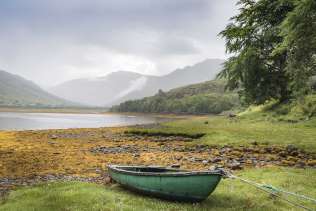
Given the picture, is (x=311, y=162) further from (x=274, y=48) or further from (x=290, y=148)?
(x=274, y=48)

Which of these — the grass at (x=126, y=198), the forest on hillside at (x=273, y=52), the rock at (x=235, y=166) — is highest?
the forest on hillside at (x=273, y=52)

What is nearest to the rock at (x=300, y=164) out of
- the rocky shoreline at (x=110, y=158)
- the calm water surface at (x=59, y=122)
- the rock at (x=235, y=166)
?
the rocky shoreline at (x=110, y=158)

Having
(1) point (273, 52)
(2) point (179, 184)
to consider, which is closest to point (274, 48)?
(1) point (273, 52)

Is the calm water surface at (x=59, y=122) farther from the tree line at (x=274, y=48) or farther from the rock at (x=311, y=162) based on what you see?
the rock at (x=311, y=162)

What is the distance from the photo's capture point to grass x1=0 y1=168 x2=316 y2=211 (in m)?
12.7

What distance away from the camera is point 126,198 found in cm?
1369

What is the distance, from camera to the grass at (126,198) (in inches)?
500

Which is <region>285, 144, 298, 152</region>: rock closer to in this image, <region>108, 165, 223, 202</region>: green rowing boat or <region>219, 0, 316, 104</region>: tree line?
<region>219, 0, 316, 104</region>: tree line

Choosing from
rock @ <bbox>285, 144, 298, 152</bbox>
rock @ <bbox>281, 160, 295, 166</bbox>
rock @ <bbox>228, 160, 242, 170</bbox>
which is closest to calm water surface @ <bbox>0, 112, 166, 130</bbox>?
rock @ <bbox>285, 144, 298, 152</bbox>

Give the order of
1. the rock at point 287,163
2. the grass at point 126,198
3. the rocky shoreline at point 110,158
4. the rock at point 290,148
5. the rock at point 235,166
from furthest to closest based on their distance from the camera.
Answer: the rock at point 290,148 → the rock at point 287,163 → the rock at point 235,166 → the rocky shoreline at point 110,158 → the grass at point 126,198

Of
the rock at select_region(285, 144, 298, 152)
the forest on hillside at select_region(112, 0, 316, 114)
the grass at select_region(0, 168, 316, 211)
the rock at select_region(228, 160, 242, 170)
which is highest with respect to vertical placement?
the forest on hillside at select_region(112, 0, 316, 114)

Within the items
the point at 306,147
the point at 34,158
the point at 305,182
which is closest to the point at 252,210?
the point at 305,182

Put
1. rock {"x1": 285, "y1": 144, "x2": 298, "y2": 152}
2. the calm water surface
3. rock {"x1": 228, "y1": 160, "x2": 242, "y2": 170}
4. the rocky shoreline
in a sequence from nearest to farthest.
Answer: the rocky shoreline
rock {"x1": 228, "y1": 160, "x2": 242, "y2": 170}
rock {"x1": 285, "y1": 144, "x2": 298, "y2": 152}
the calm water surface

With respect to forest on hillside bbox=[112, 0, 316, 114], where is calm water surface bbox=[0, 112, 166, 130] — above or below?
below
